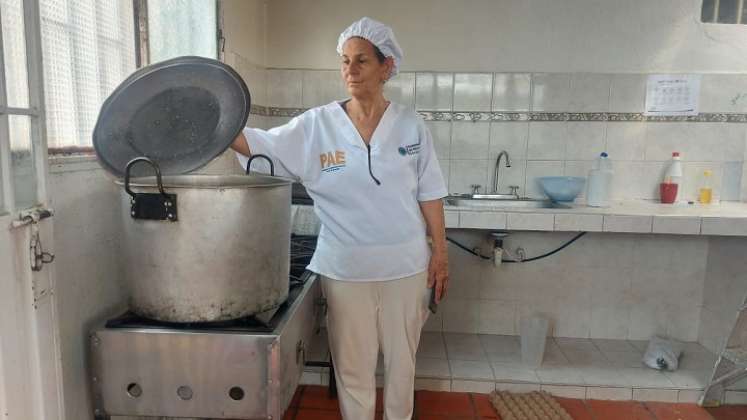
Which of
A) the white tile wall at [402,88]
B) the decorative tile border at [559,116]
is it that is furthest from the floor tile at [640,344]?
the white tile wall at [402,88]

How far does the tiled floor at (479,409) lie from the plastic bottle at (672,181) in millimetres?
989

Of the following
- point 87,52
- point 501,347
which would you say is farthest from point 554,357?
point 87,52

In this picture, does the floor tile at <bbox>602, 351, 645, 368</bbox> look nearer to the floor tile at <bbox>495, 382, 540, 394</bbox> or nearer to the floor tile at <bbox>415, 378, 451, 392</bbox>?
the floor tile at <bbox>495, 382, 540, 394</bbox>

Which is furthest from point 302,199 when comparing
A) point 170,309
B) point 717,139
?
point 717,139

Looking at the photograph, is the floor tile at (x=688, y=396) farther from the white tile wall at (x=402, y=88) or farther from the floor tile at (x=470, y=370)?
the white tile wall at (x=402, y=88)

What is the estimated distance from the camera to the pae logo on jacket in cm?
136

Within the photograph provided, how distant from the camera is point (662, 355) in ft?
7.77

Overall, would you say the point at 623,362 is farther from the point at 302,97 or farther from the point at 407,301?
the point at 302,97

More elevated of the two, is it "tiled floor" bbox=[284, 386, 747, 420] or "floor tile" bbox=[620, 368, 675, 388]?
"floor tile" bbox=[620, 368, 675, 388]

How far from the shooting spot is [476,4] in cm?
256

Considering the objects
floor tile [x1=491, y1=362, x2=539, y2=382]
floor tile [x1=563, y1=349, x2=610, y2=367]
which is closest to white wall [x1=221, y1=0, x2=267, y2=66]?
floor tile [x1=491, y1=362, x2=539, y2=382]

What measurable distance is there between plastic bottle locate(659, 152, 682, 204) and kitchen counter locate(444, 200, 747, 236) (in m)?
0.26

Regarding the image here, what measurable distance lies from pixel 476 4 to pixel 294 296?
1.95 meters

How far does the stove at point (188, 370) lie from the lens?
3.24 ft
